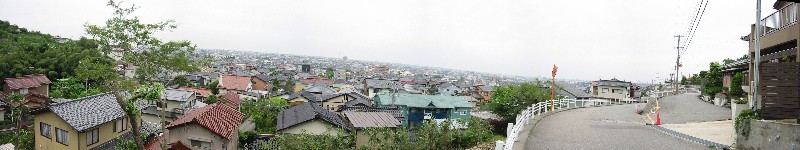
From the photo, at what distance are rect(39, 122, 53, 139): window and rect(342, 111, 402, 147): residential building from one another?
39.7ft

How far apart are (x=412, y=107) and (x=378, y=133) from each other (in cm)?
2436

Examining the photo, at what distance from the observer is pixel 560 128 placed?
15.2 metres

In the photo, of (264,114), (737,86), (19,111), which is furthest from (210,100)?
(737,86)

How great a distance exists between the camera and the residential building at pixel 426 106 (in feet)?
131

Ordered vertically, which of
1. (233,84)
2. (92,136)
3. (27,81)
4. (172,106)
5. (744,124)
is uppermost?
(27,81)

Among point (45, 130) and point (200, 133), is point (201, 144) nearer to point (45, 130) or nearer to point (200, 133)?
point (200, 133)

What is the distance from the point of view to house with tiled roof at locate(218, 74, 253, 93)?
5494 centimetres

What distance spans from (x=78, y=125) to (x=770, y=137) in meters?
21.4

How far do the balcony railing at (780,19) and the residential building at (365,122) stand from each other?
45.8ft

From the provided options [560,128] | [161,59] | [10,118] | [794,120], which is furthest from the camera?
[10,118]

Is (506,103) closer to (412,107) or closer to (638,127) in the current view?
(412,107)

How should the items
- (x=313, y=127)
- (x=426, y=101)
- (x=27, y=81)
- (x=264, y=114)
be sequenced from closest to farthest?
(x=313, y=127), (x=264, y=114), (x=27, y=81), (x=426, y=101)

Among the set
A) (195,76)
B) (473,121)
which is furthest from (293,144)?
(195,76)

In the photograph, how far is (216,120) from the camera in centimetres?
2045
